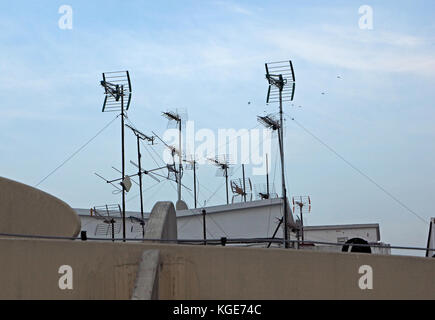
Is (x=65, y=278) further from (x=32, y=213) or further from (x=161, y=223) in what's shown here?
(x=32, y=213)

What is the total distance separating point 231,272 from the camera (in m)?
15.7

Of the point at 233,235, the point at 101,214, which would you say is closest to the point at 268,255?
the point at 233,235

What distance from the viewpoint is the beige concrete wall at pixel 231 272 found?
1564cm

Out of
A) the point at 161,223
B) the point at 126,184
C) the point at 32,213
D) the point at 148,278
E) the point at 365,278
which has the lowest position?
the point at 365,278

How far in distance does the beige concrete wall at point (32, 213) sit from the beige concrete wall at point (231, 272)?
3518 mm

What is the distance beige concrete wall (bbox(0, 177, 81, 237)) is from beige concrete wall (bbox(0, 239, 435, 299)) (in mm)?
3518

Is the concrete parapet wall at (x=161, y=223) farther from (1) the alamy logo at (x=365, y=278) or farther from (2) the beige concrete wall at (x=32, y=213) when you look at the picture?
(1) the alamy logo at (x=365, y=278)

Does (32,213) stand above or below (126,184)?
below

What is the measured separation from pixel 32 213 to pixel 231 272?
20.8ft

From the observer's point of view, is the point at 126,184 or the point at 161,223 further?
the point at 126,184

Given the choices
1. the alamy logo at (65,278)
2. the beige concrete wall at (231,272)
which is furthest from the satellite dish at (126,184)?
the alamy logo at (65,278)

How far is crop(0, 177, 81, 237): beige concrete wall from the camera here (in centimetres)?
1870

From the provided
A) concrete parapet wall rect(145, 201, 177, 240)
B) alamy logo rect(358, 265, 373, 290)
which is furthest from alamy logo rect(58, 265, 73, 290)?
alamy logo rect(358, 265, 373, 290)

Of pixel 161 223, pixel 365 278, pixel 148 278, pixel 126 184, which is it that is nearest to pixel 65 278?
pixel 148 278
